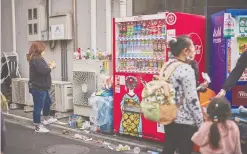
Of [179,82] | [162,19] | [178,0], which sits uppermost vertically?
[178,0]

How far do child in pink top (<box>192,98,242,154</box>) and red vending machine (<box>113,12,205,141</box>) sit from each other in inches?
96.3

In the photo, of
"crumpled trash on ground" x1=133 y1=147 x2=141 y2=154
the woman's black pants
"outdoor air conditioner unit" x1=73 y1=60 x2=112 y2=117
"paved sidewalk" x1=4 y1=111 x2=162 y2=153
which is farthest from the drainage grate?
the woman's black pants

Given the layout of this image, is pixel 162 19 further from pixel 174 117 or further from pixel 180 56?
pixel 174 117

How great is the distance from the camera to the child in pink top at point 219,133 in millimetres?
3264

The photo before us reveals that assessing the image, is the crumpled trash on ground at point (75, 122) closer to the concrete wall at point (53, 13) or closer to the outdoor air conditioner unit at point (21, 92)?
the concrete wall at point (53, 13)

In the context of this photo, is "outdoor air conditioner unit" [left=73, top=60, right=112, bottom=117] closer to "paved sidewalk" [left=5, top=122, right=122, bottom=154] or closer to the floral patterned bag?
"paved sidewalk" [left=5, top=122, right=122, bottom=154]

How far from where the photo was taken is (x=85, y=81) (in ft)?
25.5

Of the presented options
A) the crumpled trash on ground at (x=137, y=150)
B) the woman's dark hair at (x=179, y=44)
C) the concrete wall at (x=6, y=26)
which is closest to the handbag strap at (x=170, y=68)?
the woman's dark hair at (x=179, y=44)

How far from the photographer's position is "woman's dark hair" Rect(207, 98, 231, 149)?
3254 millimetres

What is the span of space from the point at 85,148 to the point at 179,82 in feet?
9.89

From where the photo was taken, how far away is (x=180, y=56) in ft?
12.8

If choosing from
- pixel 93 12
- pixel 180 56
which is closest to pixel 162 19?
pixel 180 56

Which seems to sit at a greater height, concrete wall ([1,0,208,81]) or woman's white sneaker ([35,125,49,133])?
concrete wall ([1,0,208,81])

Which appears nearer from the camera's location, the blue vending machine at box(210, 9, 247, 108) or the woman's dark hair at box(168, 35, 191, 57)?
the woman's dark hair at box(168, 35, 191, 57)
